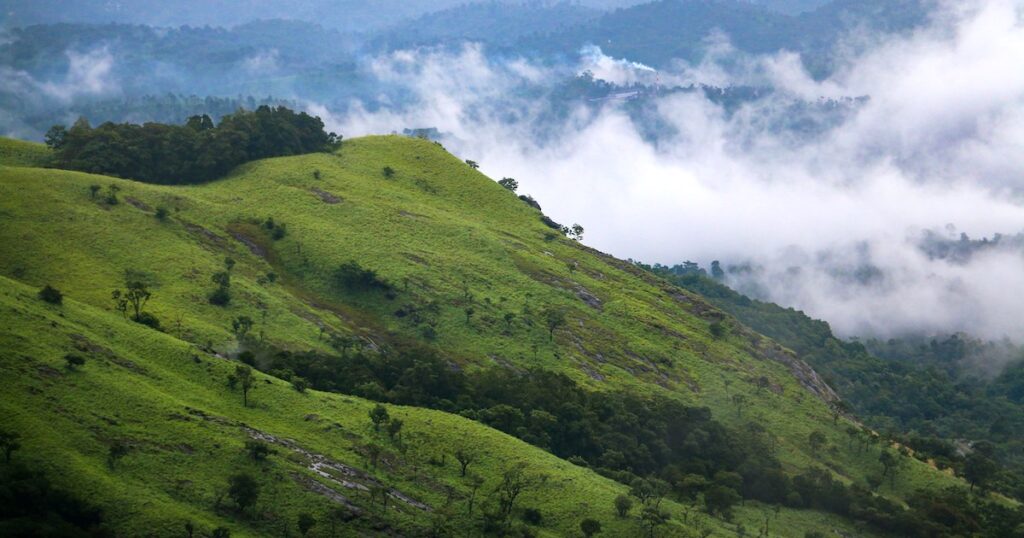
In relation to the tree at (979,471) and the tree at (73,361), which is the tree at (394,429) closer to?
the tree at (73,361)

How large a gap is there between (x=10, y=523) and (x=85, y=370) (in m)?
17.8

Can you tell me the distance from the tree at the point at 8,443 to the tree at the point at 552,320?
212 feet

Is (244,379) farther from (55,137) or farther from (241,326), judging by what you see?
(55,137)

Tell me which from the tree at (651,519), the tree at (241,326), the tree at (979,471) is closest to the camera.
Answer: the tree at (651,519)

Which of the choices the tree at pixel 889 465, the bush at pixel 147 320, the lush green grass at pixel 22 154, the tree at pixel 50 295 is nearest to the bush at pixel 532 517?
the bush at pixel 147 320

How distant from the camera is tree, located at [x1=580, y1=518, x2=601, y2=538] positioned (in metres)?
74.6

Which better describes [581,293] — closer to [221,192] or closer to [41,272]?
[221,192]

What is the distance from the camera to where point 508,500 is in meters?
76.5

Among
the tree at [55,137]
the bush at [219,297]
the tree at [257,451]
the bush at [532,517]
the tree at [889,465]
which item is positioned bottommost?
the tree at [257,451]

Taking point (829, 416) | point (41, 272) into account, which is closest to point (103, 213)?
point (41, 272)

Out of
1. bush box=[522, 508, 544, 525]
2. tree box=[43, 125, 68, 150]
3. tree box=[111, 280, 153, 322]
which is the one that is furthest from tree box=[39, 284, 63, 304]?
tree box=[43, 125, 68, 150]

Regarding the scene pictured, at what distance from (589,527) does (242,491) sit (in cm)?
2494

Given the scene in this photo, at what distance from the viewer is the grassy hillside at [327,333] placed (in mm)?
69500

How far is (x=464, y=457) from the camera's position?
8081 cm
